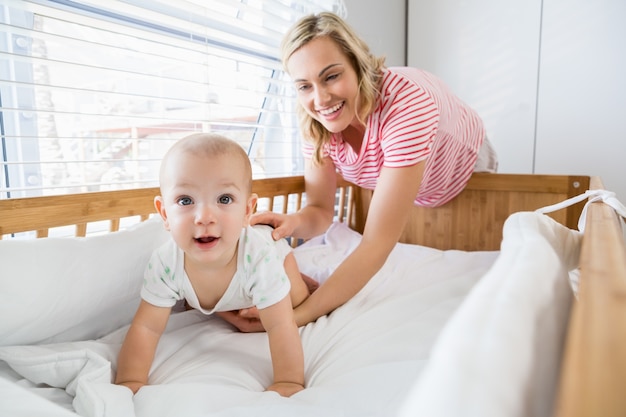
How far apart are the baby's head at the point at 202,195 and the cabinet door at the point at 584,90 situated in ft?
6.59

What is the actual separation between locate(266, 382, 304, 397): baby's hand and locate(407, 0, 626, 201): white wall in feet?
6.64

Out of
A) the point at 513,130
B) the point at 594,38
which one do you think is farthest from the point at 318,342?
the point at 594,38

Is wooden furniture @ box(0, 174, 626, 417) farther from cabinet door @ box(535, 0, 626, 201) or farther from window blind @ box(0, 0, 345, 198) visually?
cabinet door @ box(535, 0, 626, 201)

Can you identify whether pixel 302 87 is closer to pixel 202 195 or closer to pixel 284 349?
pixel 202 195

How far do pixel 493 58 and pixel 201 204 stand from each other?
2147 millimetres

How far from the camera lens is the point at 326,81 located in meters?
1.18

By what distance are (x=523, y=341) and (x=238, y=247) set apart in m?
0.78

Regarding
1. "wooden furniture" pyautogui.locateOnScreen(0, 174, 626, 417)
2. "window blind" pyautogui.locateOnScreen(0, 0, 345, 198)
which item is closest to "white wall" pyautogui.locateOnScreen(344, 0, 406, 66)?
"window blind" pyautogui.locateOnScreen(0, 0, 345, 198)

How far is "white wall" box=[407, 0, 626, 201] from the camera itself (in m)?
2.13

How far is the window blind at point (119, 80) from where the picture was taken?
3.85ft

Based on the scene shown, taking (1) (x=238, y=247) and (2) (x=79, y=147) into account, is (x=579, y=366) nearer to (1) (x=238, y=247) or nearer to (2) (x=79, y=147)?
(1) (x=238, y=247)

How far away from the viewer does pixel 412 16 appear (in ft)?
8.66

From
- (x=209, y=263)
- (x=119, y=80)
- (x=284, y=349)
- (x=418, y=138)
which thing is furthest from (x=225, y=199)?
(x=119, y=80)

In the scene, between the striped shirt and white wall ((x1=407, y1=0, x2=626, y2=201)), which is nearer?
the striped shirt
